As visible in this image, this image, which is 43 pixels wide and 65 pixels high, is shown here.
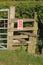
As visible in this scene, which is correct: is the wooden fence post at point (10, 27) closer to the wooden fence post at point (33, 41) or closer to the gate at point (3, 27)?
the gate at point (3, 27)

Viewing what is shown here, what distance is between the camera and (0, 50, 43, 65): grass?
394 inches

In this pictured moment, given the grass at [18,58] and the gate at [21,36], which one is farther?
the gate at [21,36]

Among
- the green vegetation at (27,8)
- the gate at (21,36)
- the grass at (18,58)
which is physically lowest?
the grass at (18,58)

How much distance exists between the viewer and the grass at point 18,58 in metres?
10.0

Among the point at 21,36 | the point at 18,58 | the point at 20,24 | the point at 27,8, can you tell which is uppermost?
the point at 27,8

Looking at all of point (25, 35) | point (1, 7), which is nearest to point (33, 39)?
point (25, 35)

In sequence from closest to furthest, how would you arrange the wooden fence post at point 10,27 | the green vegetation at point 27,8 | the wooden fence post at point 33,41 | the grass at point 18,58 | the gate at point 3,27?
1. the grass at point 18,58
2. the wooden fence post at point 33,41
3. the wooden fence post at point 10,27
4. the gate at point 3,27
5. the green vegetation at point 27,8

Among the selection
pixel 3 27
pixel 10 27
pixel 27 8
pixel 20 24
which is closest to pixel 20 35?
pixel 20 24

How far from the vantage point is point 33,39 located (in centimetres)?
1216

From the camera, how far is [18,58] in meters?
10.5

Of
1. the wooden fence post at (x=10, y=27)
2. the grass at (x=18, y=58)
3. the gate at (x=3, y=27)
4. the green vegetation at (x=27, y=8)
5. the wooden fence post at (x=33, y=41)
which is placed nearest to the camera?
the grass at (x=18, y=58)

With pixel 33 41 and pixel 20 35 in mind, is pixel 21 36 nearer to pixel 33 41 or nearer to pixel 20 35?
pixel 20 35

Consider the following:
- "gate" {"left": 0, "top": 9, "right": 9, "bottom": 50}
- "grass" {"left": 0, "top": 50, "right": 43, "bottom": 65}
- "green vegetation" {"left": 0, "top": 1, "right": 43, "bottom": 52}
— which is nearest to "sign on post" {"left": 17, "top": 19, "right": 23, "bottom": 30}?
"gate" {"left": 0, "top": 9, "right": 9, "bottom": 50}

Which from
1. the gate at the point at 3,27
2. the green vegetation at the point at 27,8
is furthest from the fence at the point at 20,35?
the green vegetation at the point at 27,8
